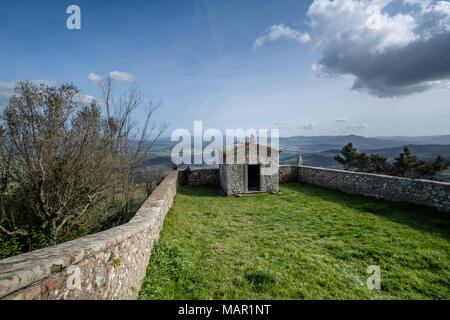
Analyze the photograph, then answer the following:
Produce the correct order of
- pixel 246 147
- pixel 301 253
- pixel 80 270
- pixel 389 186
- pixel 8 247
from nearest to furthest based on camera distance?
pixel 80 270
pixel 301 253
pixel 8 247
pixel 389 186
pixel 246 147

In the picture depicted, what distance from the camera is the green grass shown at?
3.34m

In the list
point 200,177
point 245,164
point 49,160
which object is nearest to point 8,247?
point 49,160

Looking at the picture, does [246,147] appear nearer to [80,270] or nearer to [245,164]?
[245,164]

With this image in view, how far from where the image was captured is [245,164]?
436 inches

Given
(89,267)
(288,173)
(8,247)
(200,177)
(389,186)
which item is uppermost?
(89,267)

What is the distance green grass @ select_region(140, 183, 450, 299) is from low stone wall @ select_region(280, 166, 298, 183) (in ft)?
21.3

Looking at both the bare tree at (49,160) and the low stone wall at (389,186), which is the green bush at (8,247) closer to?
the bare tree at (49,160)

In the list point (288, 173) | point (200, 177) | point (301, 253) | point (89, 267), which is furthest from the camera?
point (288, 173)

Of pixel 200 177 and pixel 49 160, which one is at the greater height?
pixel 49 160

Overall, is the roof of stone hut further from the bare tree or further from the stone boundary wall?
the stone boundary wall

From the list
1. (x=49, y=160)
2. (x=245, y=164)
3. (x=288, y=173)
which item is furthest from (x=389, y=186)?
(x=49, y=160)

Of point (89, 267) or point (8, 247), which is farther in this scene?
point (8, 247)

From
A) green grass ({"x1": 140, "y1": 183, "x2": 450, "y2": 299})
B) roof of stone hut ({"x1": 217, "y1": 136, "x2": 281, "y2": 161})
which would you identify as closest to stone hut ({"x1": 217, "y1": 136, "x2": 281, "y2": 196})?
roof of stone hut ({"x1": 217, "y1": 136, "x2": 281, "y2": 161})

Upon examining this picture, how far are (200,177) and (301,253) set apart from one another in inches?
396
